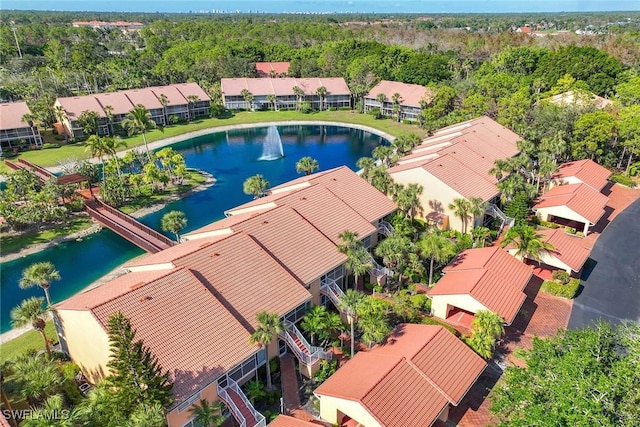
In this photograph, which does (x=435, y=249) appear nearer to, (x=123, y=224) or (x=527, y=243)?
(x=527, y=243)

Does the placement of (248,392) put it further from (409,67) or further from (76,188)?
(409,67)

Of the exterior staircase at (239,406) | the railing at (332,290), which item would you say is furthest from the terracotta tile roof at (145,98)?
the exterior staircase at (239,406)

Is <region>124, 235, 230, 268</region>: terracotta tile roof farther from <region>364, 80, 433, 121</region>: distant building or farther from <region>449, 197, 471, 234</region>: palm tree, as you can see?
<region>364, 80, 433, 121</region>: distant building

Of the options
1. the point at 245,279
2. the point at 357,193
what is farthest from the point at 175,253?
the point at 357,193

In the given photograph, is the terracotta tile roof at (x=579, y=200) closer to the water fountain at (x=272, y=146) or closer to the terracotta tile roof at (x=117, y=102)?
the water fountain at (x=272, y=146)

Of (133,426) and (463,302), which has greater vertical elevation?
(133,426)

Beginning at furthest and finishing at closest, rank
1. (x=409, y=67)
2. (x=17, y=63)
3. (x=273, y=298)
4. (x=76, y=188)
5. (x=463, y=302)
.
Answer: (x=17, y=63) → (x=409, y=67) → (x=76, y=188) → (x=463, y=302) → (x=273, y=298)

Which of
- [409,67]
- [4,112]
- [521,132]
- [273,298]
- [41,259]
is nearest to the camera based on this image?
[273,298]

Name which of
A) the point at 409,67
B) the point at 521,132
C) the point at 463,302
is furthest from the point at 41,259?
the point at 409,67
